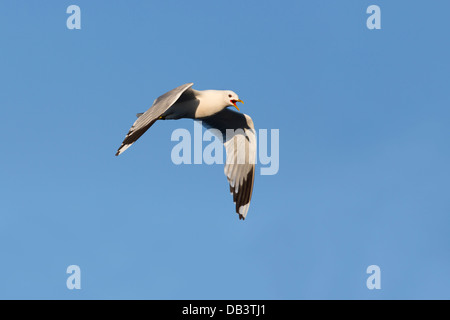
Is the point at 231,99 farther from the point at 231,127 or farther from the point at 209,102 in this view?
the point at 231,127

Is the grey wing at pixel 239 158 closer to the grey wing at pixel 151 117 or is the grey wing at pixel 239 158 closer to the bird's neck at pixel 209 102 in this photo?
the bird's neck at pixel 209 102

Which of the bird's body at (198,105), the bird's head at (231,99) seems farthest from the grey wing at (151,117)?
the bird's head at (231,99)

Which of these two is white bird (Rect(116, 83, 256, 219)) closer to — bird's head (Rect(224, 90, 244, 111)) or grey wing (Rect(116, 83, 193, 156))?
bird's head (Rect(224, 90, 244, 111))

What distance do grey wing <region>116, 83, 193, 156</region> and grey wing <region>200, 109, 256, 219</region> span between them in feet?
5.93

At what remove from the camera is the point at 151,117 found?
787 centimetres

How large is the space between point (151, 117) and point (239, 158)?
2.74 m

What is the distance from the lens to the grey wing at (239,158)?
10180 mm

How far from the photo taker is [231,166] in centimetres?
1027

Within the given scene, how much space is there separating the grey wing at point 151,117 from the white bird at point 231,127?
0.69 metres

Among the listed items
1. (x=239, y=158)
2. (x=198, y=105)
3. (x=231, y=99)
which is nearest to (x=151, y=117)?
(x=198, y=105)

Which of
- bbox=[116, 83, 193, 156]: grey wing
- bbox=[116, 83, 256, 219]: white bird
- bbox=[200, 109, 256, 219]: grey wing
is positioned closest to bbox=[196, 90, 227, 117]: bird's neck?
bbox=[116, 83, 256, 219]: white bird

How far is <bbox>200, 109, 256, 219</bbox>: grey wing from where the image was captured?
10.2 metres
